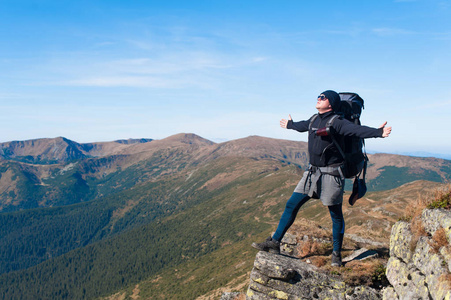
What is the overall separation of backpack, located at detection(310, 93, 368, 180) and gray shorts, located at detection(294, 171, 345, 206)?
482 millimetres

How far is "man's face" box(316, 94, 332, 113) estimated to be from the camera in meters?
9.82

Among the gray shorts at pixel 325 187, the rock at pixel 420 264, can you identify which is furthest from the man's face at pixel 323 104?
the rock at pixel 420 264

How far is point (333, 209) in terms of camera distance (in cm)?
1057

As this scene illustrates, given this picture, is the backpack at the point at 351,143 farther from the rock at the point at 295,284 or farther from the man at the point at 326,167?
the rock at the point at 295,284

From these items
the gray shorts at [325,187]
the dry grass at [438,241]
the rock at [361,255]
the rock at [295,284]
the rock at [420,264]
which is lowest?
the rock at [295,284]

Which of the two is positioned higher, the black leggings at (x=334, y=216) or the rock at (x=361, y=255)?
the black leggings at (x=334, y=216)

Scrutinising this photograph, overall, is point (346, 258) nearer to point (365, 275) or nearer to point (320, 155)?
point (365, 275)

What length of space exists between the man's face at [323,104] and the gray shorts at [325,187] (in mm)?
2579

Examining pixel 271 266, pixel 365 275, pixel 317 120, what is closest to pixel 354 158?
pixel 317 120

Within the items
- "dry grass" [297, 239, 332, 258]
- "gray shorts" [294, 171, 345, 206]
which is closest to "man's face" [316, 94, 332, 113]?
"gray shorts" [294, 171, 345, 206]

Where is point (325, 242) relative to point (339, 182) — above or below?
below

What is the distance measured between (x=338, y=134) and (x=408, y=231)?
489 centimetres

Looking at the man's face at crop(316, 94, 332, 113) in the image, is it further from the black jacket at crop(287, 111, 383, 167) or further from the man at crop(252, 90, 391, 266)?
the black jacket at crop(287, 111, 383, 167)

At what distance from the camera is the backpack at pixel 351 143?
9553mm
